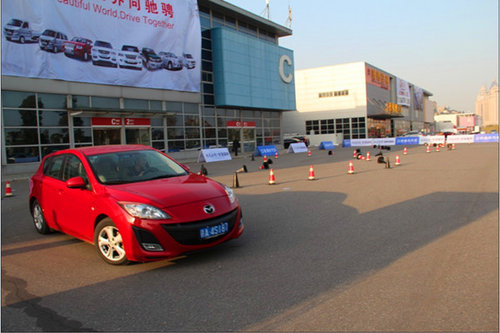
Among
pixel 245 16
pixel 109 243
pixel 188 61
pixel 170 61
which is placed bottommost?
pixel 109 243

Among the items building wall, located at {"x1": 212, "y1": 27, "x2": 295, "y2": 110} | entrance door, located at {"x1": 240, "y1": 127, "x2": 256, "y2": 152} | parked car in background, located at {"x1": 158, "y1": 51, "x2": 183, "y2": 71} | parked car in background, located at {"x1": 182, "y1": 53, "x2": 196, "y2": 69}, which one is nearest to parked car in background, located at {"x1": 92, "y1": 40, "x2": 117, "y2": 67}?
parked car in background, located at {"x1": 158, "y1": 51, "x2": 183, "y2": 71}

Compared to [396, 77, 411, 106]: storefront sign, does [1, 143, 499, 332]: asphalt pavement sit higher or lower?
lower

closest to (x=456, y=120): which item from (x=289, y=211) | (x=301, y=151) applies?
(x=301, y=151)

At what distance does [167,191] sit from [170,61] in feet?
81.8

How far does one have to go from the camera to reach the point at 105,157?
614 centimetres

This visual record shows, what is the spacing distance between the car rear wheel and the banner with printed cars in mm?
19005

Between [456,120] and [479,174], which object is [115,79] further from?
[456,120]

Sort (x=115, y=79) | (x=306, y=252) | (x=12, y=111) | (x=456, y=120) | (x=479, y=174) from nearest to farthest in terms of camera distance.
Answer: (x=306, y=252), (x=479, y=174), (x=12, y=111), (x=115, y=79), (x=456, y=120)

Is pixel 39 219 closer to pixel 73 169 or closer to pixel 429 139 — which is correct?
pixel 73 169

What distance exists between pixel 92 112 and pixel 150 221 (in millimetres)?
20823

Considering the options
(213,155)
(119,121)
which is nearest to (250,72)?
(213,155)

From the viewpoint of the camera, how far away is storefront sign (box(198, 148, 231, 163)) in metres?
28.5

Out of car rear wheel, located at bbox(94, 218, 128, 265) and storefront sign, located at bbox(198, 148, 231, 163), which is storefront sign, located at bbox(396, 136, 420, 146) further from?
car rear wheel, located at bbox(94, 218, 128, 265)

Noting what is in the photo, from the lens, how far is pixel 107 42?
24.3m
